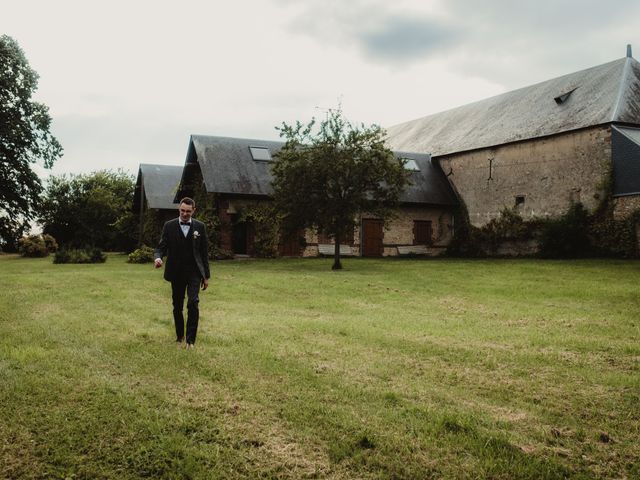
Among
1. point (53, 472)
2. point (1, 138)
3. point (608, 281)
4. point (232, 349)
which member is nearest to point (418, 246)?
point (608, 281)

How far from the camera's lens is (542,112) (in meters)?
27.2

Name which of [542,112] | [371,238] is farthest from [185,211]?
[542,112]

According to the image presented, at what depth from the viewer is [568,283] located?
48.4 ft

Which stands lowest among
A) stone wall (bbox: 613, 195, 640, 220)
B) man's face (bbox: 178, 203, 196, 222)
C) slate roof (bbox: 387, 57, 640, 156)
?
man's face (bbox: 178, 203, 196, 222)

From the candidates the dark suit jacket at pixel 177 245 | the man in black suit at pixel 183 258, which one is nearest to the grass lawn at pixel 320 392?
the man in black suit at pixel 183 258

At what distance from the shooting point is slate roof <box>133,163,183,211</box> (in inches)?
1273

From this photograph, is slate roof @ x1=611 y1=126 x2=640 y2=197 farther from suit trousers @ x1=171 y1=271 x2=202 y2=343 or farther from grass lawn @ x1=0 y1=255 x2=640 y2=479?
suit trousers @ x1=171 y1=271 x2=202 y2=343

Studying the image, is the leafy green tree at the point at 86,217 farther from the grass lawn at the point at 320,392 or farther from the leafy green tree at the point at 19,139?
the grass lawn at the point at 320,392

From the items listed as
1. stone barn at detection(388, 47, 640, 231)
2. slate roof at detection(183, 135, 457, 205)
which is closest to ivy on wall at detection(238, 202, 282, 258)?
slate roof at detection(183, 135, 457, 205)

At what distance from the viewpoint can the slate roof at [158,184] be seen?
32344 millimetres

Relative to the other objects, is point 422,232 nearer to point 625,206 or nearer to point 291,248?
point 291,248

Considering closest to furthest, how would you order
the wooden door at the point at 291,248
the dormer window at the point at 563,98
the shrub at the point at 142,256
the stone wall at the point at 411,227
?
the shrub at the point at 142,256 < the dormer window at the point at 563,98 < the wooden door at the point at 291,248 < the stone wall at the point at 411,227

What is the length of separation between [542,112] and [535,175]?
336cm

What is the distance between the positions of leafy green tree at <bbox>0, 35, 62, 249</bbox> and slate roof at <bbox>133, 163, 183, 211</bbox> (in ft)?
16.2
